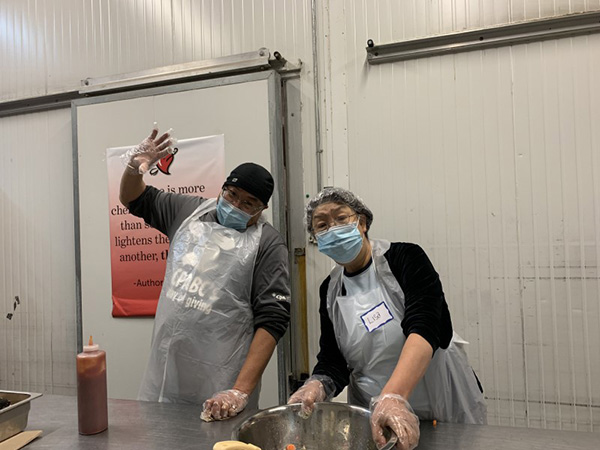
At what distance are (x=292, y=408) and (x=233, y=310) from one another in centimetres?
45

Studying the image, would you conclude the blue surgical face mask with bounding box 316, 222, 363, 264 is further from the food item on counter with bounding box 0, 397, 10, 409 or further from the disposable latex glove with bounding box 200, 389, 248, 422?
the food item on counter with bounding box 0, 397, 10, 409

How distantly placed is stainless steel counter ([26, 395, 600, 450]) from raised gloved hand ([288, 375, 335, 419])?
161mm

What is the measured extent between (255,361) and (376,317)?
39 cm

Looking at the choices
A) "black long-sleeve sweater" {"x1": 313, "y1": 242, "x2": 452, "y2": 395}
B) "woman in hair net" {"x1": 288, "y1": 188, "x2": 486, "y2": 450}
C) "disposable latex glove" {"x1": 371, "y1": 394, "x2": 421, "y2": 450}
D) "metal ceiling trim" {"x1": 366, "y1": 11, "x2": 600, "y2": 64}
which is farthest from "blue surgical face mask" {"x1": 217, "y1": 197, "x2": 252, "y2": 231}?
"metal ceiling trim" {"x1": 366, "y1": 11, "x2": 600, "y2": 64}

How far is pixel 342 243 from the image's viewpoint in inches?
48.8

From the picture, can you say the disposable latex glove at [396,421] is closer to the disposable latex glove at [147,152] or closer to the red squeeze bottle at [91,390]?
the red squeeze bottle at [91,390]

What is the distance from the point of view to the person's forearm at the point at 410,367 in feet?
3.22

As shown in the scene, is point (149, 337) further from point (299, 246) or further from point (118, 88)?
point (118, 88)

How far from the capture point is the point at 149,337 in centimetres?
219

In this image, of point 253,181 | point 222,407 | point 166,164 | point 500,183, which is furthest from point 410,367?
point 166,164

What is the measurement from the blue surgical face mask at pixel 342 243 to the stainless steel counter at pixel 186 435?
1.57 ft

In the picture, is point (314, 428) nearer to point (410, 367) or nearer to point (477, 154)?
point (410, 367)

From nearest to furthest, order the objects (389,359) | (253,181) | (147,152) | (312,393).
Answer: (312,393), (389,359), (253,181), (147,152)

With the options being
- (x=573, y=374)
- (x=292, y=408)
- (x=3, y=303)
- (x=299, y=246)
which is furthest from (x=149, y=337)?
(x=573, y=374)
